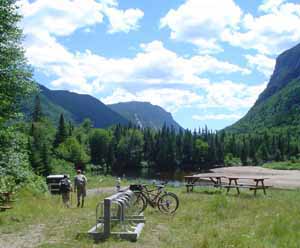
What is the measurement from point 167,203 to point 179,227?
3859mm

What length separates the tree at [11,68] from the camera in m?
19.2

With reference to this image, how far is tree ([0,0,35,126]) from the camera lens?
19.2m

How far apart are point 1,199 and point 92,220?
568 centimetres

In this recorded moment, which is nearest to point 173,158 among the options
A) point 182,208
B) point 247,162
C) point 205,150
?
point 205,150

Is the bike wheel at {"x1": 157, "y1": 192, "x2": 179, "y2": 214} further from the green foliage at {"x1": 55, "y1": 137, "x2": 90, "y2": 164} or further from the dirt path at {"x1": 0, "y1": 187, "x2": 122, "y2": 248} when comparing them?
the green foliage at {"x1": 55, "y1": 137, "x2": 90, "y2": 164}

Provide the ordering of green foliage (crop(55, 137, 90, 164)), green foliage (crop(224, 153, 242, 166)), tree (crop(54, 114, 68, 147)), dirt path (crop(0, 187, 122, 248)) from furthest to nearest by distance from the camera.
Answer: green foliage (crop(224, 153, 242, 166))
tree (crop(54, 114, 68, 147))
green foliage (crop(55, 137, 90, 164))
dirt path (crop(0, 187, 122, 248))

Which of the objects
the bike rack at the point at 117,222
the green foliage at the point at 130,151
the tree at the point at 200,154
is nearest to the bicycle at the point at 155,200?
the bike rack at the point at 117,222

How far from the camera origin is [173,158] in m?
146

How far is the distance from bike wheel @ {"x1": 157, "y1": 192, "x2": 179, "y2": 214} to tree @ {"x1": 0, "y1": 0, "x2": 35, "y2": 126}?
7013 mm

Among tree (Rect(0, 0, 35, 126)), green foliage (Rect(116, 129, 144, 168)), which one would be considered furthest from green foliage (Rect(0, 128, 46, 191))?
green foliage (Rect(116, 129, 144, 168))

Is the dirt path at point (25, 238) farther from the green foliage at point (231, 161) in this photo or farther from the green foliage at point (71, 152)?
the green foliage at point (231, 161)

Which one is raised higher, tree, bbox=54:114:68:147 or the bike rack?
tree, bbox=54:114:68:147

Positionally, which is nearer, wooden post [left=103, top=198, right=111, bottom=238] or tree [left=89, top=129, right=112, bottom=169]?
wooden post [left=103, top=198, right=111, bottom=238]

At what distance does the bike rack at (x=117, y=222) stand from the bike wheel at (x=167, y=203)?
3441 millimetres
